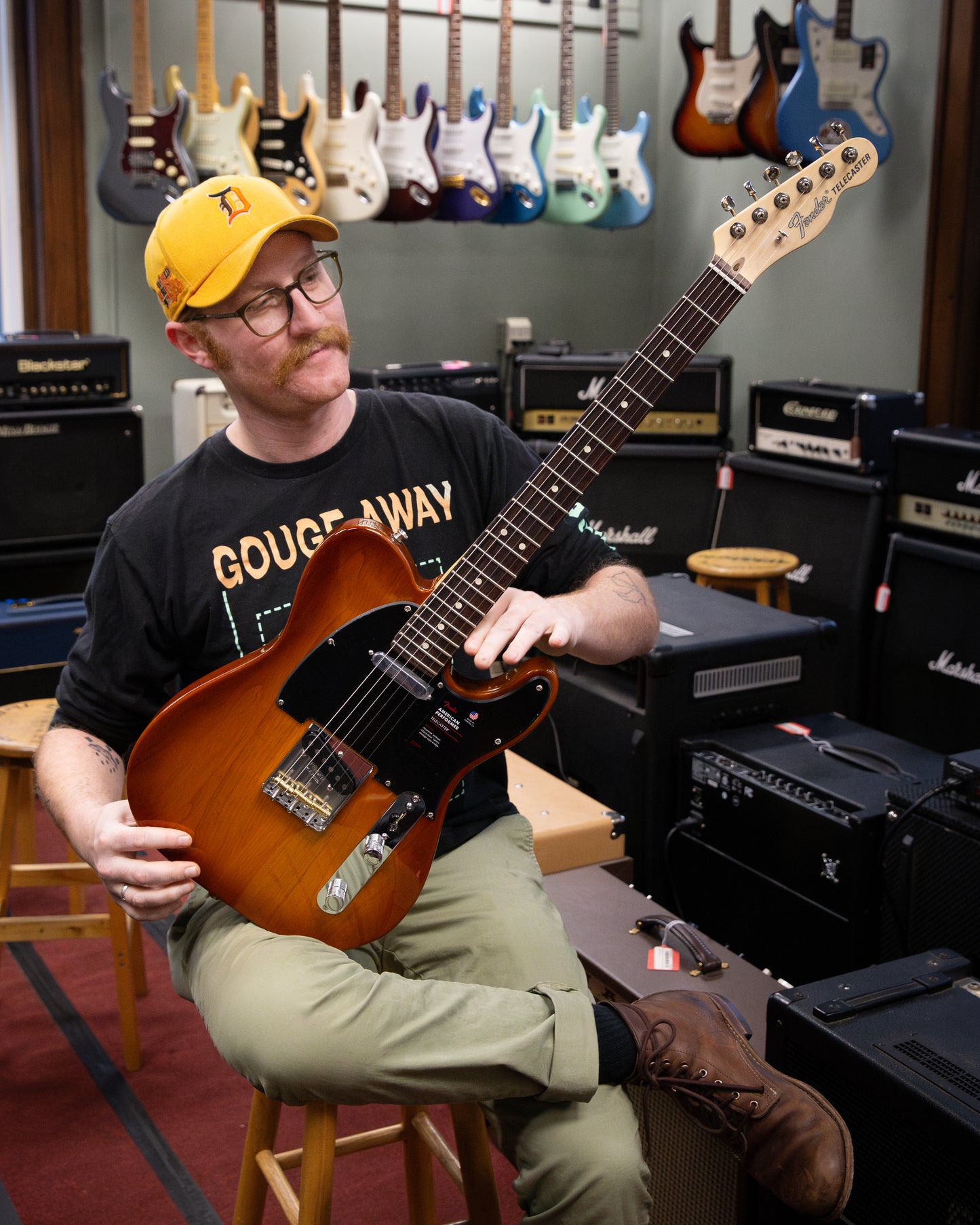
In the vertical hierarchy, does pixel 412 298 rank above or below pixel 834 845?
above

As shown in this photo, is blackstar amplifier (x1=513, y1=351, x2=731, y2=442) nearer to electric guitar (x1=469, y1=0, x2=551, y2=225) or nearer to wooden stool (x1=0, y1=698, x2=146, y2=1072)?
electric guitar (x1=469, y1=0, x2=551, y2=225)

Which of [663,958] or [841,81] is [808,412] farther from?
[663,958]

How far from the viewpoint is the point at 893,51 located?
12.7 feet

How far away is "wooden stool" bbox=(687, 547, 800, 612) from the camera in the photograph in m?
3.24

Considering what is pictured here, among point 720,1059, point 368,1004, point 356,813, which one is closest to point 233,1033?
point 368,1004

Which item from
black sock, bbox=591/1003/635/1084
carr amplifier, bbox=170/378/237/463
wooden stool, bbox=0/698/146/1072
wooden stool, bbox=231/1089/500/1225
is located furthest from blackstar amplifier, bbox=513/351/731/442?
black sock, bbox=591/1003/635/1084

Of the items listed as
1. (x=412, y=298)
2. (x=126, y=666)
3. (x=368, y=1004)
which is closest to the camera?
(x=368, y=1004)

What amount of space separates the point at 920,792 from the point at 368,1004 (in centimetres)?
110

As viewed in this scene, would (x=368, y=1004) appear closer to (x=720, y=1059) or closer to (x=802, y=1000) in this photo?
(x=720, y=1059)

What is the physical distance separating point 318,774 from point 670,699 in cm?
124

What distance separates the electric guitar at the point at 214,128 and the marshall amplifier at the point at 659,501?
1258mm

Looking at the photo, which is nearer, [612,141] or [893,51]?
[893,51]

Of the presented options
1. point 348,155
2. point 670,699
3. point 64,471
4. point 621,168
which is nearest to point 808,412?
point 621,168

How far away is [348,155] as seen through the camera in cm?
397
